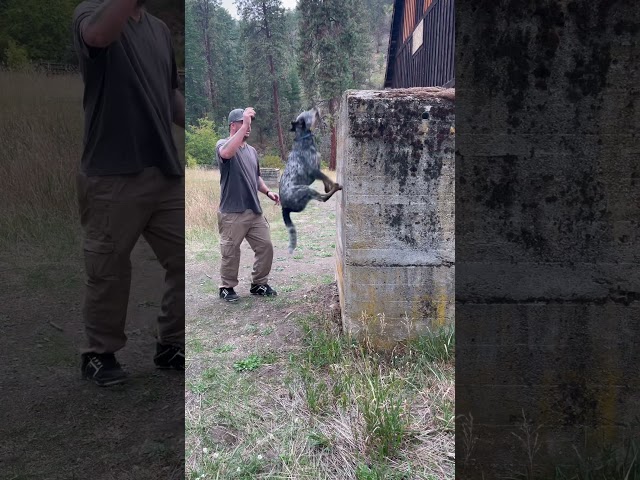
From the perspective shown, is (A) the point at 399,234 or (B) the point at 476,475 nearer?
(B) the point at 476,475

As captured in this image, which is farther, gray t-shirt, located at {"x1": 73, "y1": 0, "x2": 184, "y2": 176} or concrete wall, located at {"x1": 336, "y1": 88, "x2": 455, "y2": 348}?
concrete wall, located at {"x1": 336, "y1": 88, "x2": 455, "y2": 348}

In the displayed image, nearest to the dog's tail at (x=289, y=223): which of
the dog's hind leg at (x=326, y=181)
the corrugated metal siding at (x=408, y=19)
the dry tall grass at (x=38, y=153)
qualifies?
the dog's hind leg at (x=326, y=181)

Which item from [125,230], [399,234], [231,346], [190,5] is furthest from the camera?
[399,234]

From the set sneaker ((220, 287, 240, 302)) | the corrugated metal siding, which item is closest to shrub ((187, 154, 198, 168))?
sneaker ((220, 287, 240, 302))

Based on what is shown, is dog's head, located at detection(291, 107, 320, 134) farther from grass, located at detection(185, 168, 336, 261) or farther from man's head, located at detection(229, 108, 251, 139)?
grass, located at detection(185, 168, 336, 261)

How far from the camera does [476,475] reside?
6.59ft

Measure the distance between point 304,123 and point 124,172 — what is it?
1.83 feet

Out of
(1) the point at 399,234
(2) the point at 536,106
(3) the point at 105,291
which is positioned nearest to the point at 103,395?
(3) the point at 105,291

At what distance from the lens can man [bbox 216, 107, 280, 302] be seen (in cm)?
164

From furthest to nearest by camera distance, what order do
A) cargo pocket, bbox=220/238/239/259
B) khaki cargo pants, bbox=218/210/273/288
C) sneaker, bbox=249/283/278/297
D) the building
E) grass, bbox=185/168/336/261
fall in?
1. the building
2. sneaker, bbox=249/283/278/297
3. cargo pocket, bbox=220/238/239/259
4. khaki cargo pants, bbox=218/210/273/288
5. grass, bbox=185/168/336/261

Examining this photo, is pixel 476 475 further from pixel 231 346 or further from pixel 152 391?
pixel 231 346

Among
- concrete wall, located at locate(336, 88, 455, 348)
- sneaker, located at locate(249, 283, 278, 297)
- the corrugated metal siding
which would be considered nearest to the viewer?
sneaker, located at locate(249, 283, 278, 297)

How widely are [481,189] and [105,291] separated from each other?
3.93ft

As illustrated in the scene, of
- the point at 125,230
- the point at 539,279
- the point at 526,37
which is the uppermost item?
the point at 526,37
